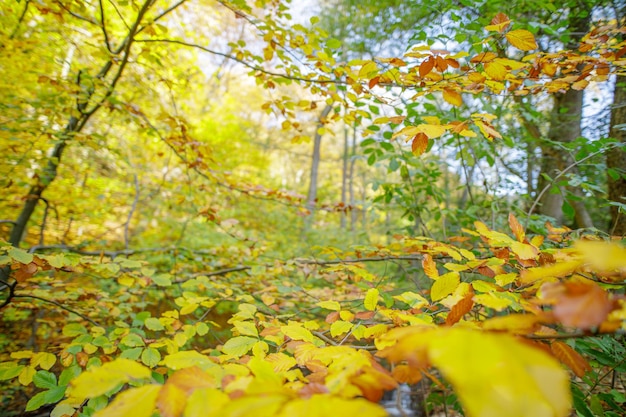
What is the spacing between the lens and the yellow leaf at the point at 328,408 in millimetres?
412

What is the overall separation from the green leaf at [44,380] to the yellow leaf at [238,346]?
2.55 feet

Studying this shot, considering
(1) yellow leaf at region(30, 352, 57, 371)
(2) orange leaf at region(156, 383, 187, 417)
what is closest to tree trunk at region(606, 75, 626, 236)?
(2) orange leaf at region(156, 383, 187, 417)

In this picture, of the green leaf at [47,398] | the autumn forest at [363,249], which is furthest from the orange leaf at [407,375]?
the green leaf at [47,398]

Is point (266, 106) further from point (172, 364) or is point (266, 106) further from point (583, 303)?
point (583, 303)

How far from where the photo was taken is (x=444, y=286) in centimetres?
83

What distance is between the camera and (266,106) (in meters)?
2.02

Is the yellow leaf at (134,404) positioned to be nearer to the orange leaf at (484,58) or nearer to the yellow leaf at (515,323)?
the yellow leaf at (515,323)

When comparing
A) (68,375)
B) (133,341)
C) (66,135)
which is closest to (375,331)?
(133,341)

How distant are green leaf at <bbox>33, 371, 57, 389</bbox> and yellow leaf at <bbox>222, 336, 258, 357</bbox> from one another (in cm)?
78

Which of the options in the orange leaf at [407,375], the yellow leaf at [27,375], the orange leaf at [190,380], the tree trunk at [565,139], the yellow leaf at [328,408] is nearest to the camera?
the yellow leaf at [328,408]

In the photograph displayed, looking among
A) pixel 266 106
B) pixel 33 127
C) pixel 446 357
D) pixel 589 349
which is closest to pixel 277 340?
pixel 446 357

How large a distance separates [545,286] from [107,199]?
625cm

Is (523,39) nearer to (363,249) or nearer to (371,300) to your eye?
(371,300)

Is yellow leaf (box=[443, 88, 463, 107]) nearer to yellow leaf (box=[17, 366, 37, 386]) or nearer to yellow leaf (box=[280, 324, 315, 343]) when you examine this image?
yellow leaf (box=[280, 324, 315, 343])
